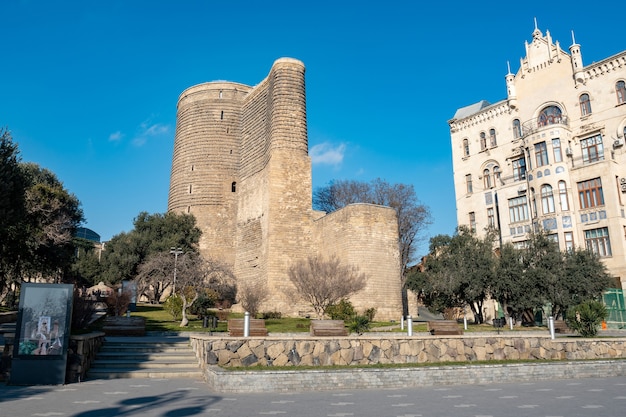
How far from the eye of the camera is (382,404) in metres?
6.48

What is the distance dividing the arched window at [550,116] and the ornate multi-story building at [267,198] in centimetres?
1138

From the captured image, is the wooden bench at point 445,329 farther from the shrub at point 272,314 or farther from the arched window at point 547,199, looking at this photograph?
the arched window at point 547,199

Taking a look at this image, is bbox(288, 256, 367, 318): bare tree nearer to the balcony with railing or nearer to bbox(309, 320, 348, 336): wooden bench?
bbox(309, 320, 348, 336): wooden bench

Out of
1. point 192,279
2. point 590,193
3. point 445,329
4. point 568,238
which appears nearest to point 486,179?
point 590,193

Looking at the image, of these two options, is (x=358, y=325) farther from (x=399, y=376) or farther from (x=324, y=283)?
(x=324, y=283)

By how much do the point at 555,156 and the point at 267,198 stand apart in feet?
56.4

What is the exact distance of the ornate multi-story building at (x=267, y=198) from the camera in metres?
26.8

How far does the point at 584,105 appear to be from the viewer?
2784cm

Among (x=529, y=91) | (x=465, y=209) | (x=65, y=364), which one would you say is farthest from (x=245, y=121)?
(x=65, y=364)

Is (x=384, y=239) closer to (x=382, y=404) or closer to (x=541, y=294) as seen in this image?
(x=541, y=294)

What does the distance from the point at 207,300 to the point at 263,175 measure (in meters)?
11.2

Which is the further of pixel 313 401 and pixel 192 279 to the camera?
pixel 192 279

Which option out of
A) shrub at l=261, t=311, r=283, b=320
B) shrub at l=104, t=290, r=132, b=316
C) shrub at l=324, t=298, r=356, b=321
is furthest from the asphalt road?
shrub at l=261, t=311, r=283, b=320

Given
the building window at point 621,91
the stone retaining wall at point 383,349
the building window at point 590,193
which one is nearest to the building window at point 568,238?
the building window at point 590,193
